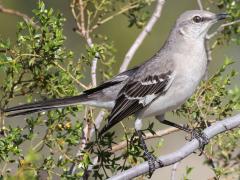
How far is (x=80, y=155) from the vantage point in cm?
429

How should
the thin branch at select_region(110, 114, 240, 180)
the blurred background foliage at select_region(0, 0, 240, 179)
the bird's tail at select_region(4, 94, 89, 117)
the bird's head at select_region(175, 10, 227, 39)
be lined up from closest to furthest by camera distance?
the thin branch at select_region(110, 114, 240, 180) < the blurred background foliage at select_region(0, 0, 240, 179) < the bird's tail at select_region(4, 94, 89, 117) < the bird's head at select_region(175, 10, 227, 39)

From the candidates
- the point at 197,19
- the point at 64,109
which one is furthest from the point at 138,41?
the point at 64,109

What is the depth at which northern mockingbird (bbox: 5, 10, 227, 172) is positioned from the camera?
498cm

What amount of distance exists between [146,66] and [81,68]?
0.81 m

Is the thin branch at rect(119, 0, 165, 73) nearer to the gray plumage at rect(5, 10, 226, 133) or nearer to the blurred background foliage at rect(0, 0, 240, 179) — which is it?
the blurred background foliage at rect(0, 0, 240, 179)

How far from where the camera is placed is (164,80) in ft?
16.6

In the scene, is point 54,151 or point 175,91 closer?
point 54,151

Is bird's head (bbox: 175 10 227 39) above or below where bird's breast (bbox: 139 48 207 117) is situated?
above

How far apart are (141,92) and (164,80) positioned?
0.22 meters

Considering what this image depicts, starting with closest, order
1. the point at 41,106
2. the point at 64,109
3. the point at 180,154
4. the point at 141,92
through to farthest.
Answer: the point at 180,154
the point at 64,109
the point at 41,106
the point at 141,92

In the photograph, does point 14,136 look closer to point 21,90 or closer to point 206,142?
point 21,90

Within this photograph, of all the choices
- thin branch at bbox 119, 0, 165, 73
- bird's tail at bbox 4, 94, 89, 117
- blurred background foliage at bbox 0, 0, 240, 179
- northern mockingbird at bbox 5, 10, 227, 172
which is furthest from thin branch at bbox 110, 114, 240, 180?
thin branch at bbox 119, 0, 165, 73

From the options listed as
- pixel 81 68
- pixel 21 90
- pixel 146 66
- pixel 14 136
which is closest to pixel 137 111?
pixel 146 66

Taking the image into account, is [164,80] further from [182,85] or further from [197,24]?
[197,24]
